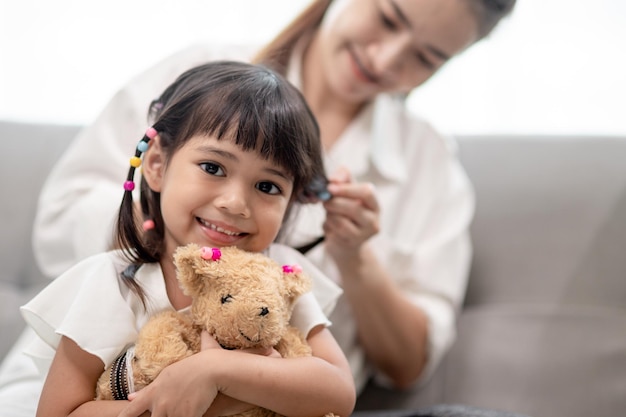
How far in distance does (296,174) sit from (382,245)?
486 millimetres

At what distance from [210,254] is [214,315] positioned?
0.06 m

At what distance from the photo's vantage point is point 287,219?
90 cm

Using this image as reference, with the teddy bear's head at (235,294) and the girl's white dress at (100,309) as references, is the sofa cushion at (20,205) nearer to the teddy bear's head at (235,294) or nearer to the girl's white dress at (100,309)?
the girl's white dress at (100,309)

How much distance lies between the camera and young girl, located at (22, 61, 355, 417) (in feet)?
2.20

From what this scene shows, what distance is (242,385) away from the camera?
26.2 inches

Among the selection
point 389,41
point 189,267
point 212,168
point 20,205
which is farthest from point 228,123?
point 20,205

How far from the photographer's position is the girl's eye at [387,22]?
1135 mm

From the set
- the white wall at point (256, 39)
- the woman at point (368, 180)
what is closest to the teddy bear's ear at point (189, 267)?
the woman at point (368, 180)

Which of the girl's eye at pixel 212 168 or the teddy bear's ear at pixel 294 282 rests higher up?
the girl's eye at pixel 212 168

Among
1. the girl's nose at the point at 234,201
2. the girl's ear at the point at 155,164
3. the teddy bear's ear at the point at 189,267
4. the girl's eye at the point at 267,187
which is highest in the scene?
the girl's ear at the point at 155,164

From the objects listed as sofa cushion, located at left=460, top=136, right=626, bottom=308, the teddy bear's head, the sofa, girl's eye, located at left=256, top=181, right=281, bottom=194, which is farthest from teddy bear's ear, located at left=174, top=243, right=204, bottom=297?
sofa cushion, located at left=460, top=136, right=626, bottom=308

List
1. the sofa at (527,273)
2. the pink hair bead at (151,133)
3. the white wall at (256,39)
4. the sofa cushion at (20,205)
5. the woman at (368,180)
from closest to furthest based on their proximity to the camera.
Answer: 1. the pink hair bead at (151,133)
2. the woman at (368,180)
3. the sofa at (527,273)
4. the sofa cushion at (20,205)
5. the white wall at (256,39)

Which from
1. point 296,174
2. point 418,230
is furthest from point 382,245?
point 296,174

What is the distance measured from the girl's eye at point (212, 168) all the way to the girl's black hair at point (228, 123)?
0.10ft
